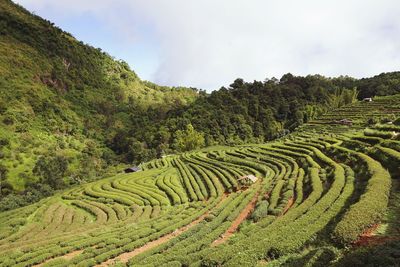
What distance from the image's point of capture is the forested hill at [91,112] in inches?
3622

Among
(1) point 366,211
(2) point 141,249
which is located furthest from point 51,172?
(1) point 366,211

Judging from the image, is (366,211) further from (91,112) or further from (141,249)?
(91,112)

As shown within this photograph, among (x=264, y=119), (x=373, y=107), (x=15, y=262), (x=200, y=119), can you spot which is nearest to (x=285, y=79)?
(x=264, y=119)

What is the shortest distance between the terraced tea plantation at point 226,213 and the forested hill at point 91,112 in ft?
106

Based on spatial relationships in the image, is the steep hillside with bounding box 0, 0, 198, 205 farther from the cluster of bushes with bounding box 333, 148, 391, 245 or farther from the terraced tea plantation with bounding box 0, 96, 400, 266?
the cluster of bushes with bounding box 333, 148, 391, 245

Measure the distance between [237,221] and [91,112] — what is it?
11712 centimetres

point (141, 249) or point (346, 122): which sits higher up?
point (346, 122)

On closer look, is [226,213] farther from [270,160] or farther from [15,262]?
[270,160]

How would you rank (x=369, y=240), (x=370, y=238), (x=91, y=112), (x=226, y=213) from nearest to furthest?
(x=369, y=240) → (x=370, y=238) → (x=226, y=213) → (x=91, y=112)

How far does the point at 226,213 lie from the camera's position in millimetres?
32000

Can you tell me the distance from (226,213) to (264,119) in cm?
10205

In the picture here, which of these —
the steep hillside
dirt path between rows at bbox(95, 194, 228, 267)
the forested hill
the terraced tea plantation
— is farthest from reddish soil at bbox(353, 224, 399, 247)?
the forested hill

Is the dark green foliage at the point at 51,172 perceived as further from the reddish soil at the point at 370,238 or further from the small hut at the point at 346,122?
the reddish soil at the point at 370,238

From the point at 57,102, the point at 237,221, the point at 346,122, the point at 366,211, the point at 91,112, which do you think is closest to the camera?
the point at 366,211
